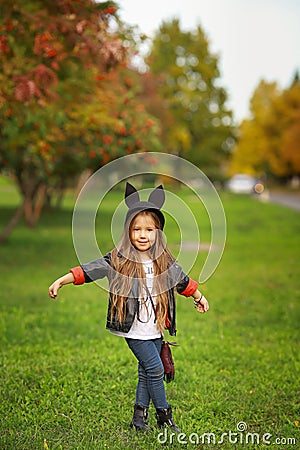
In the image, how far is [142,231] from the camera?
4.12 metres

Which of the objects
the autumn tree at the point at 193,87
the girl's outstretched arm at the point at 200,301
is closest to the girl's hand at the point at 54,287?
the girl's outstretched arm at the point at 200,301

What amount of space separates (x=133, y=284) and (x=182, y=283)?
31 cm

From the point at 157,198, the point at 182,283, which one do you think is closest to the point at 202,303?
the point at 182,283

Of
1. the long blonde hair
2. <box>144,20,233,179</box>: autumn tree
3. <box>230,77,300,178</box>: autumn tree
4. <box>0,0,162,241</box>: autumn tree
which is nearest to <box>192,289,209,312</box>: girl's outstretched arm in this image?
the long blonde hair

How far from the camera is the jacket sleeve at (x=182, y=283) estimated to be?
4.18 meters

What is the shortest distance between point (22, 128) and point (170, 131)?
1470 inches

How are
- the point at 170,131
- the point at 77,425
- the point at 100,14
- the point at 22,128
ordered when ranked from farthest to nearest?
1. the point at 170,131
2. the point at 22,128
3. the point at 100,14
4. the point at 77,425

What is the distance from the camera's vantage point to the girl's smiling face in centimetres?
412

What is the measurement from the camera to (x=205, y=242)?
55.9 feet

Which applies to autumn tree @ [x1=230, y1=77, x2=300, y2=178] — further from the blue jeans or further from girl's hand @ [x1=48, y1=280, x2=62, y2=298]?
girl's hand @ [x1=48, y1=280, x2=62, y2=298]

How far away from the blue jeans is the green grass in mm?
293

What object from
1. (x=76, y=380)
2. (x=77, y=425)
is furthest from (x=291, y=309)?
(x=77, y=425)

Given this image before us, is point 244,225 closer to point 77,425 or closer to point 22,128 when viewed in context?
point 22,128

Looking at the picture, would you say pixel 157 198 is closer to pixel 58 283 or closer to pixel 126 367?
pixel 58 283
